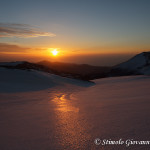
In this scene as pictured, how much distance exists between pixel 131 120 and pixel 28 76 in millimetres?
7391

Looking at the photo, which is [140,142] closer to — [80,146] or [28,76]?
[80,146]

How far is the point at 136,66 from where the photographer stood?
18.3 meters

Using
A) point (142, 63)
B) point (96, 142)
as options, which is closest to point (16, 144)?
point (96, 142)

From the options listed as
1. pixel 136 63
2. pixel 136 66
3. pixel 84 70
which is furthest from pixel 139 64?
pixel 84 70

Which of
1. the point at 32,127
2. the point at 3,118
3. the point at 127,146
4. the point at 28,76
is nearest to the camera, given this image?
the point at 127,146

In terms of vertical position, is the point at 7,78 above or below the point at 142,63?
below

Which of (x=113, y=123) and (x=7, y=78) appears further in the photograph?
(x=7, y=78)

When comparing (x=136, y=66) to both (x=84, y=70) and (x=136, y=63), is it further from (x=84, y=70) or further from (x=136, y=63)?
(x=84, y=70)

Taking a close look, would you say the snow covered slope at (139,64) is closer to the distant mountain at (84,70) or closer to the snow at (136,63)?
the snow at (136,63)

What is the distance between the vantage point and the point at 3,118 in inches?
89.9

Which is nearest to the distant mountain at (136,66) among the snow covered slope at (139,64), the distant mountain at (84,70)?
the snow covered slope at (139,64)

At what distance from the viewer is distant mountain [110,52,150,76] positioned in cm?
1678

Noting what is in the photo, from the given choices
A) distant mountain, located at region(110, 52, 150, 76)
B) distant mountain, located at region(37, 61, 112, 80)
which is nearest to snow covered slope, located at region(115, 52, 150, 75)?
distant mountain, located at region(110, 52, 150, 76)

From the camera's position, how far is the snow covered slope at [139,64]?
16544 millimetres
